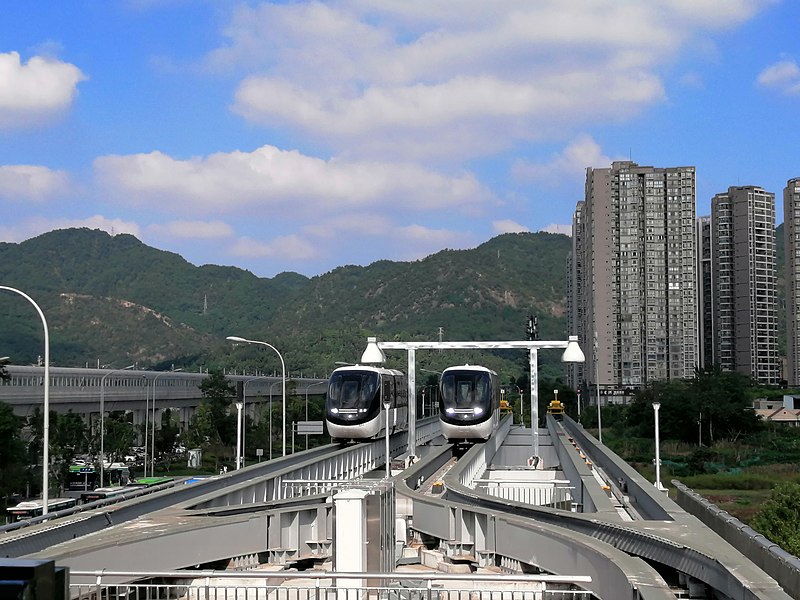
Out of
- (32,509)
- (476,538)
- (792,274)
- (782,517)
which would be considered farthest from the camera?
(792,274)

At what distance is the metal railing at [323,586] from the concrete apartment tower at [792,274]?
13389 centimetres

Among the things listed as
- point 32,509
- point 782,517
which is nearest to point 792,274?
point 782,517

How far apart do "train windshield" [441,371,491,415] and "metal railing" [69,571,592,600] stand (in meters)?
23.0

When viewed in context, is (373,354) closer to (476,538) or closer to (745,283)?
(476,538)

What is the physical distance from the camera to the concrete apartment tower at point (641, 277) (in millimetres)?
123438

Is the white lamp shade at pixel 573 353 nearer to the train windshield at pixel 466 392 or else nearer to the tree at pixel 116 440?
the train windshield at pixel 466 392

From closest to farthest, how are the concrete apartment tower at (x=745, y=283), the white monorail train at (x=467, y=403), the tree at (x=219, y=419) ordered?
the white monorail train at (x=467, y=403) → the tree at (x=219, y=419) → the concrete apartment tower at (x=745, y=283)

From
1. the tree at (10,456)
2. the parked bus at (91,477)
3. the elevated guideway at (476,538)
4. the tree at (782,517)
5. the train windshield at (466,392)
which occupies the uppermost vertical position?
the train windshield at (466,392)

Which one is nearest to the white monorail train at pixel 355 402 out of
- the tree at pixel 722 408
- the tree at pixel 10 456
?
the tree at pixel 10 456

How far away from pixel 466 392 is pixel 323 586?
27.5m

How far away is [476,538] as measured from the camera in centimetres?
1495

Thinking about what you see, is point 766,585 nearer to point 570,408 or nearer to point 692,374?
point 570,408

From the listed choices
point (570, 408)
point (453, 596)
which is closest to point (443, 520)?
point (453, 596)

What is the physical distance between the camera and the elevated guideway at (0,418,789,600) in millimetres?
10117
